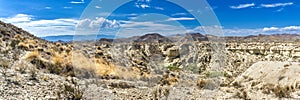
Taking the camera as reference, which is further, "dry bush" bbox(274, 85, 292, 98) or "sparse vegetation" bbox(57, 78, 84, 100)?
"dry bush" bbox(274, 85, 292, 98)

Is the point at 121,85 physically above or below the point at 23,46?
below

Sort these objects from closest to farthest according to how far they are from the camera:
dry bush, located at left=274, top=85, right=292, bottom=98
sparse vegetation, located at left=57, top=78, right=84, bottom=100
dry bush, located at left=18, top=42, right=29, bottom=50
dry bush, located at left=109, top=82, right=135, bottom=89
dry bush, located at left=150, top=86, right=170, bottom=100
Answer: sparse vegetation, located at left=57, top=78, right=84, bottom=100, dry bush, located at left=150, top=86, right=170, bottom=100, dry bush, located at left=109, top=82, right=135, bottom=89, dry bush, located at left=274, top=85, right=292, bottom=98, dry bush, located at left=18, top=42, right=29, bottom=50

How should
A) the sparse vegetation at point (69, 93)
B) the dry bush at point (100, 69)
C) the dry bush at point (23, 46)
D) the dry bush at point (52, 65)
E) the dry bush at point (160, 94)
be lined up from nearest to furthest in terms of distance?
the sparse vegetation at point (69, 93)
the dry bush at point (160, 94)
the dry bush at point (52, 65)
the dry bush at point (100, 69)
the dry bush at point (23, 46)

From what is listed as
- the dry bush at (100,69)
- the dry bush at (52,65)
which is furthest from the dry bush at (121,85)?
the dry bush at (52,65)

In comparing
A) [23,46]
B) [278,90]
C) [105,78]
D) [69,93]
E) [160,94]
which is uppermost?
[23,46]

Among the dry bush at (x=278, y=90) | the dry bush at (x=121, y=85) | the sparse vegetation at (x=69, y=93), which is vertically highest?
the sparse vegetation at (x=69, y=93)

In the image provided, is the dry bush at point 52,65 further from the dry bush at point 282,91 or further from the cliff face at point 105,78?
the dry bush at point 282,91

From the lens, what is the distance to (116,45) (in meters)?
30.1

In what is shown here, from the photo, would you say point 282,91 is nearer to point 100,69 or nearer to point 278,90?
point 278,90

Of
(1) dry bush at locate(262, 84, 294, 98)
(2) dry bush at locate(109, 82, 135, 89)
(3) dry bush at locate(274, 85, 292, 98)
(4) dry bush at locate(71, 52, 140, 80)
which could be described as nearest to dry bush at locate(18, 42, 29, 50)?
(4) dry bush at locate(71, 52, 140, 80)

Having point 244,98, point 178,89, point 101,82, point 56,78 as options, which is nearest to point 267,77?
point 244,98

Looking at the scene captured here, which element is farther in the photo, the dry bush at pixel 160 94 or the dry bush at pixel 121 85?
the dry bush at pixel 121 85

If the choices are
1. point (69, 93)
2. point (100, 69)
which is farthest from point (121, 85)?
point (69, 93)

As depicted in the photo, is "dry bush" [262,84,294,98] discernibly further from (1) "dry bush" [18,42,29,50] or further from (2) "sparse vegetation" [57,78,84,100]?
(1) "dry bush" [18,42,29,50]
